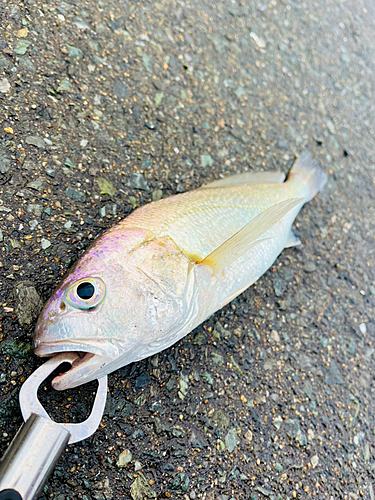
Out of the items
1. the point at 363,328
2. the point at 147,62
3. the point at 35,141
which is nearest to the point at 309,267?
the point at 363,328

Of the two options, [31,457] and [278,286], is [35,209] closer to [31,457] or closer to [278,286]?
[31,457]

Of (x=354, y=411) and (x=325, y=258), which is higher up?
(x=325, y=258)

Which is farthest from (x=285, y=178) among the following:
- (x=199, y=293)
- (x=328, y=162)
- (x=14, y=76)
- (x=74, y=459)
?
(x=74, y=459)

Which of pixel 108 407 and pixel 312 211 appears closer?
pixel 108 407

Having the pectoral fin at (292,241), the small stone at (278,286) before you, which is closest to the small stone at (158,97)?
the pectoral fin at (292,241)

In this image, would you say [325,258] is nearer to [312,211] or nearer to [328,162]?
[312,211]

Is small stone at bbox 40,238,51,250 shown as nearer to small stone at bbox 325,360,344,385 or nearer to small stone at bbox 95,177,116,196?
small stone at bbox 95,177,116,196

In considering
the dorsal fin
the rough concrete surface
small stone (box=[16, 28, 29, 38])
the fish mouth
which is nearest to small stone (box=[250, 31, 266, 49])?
the rough concrete surface

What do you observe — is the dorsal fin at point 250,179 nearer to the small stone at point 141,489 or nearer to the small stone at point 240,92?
the small stone at point 240,92
